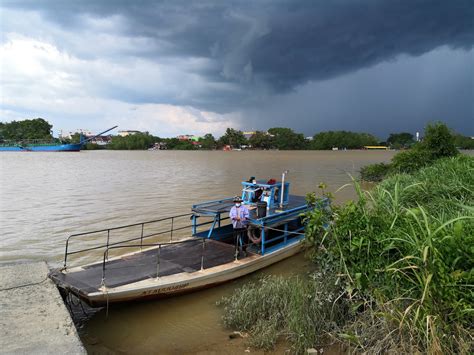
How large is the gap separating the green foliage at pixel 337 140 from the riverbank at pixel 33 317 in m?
119

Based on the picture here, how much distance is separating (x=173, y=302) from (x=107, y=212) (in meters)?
11.5

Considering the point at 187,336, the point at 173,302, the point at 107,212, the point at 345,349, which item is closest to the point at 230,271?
the point at 173,302

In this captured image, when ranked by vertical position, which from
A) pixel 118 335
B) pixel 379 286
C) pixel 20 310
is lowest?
pixel 118 335

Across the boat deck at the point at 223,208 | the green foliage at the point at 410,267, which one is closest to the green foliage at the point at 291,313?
the green foliage at the point at 410,267

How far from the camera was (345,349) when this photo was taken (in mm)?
5207

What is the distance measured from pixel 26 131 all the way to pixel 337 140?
10726cm

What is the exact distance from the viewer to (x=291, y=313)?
574cm

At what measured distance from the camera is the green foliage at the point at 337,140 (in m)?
120

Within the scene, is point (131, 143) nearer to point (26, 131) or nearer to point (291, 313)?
point (26, 131)

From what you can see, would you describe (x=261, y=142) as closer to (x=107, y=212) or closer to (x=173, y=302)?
(x=107, y=212)

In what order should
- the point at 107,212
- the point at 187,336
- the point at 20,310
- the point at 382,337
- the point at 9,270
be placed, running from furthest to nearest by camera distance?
the point at 107,212
the point at 9,270
the point at 187,336
the point at 20,310
the point at 382,337

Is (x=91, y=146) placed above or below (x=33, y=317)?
above

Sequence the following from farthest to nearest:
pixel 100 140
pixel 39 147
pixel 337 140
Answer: pixel 100 140, pixel 337 140, pixel 39 147

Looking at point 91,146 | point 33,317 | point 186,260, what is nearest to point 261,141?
point 91,146
